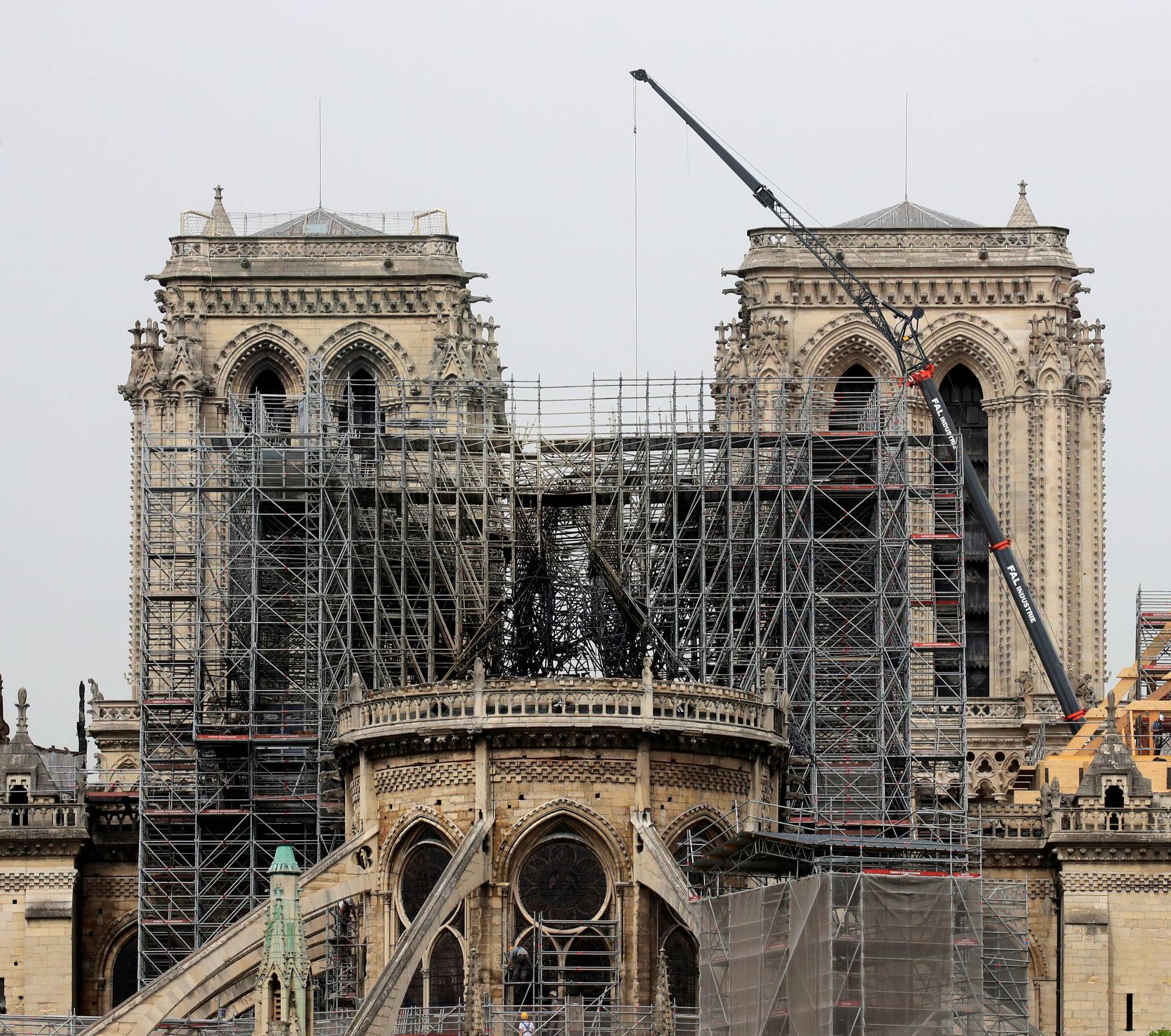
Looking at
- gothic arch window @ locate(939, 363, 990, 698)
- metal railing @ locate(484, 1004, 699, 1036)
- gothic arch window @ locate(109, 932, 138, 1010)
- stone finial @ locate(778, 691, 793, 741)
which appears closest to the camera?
metal railing @ locate(484, 1004, 699, 1036)

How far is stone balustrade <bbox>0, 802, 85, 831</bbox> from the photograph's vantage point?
4087 inches

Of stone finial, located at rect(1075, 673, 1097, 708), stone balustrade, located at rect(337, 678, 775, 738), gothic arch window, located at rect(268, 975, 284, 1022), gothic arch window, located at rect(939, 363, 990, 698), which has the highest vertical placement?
gothic arch window, located at rect(939, 363, 990, 698)

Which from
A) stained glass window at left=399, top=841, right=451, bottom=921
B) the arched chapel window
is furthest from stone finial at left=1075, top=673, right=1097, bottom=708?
stained glass window at left=399, top=841, right=451, bottom=921

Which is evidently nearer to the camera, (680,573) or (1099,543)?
(680,573)

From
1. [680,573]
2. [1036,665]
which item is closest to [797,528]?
[680,573]

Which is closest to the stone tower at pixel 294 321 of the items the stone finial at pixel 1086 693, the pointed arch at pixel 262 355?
the pointed arch at pixel 262 355

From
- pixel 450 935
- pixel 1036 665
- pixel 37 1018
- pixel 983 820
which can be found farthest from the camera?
pixel 1036 665

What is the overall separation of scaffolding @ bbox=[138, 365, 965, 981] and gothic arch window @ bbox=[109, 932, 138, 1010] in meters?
1.33

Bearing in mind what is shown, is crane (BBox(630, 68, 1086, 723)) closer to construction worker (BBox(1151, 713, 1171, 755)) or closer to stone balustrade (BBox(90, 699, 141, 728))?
construction worker (BBox(1151, 713, 1171, 755))

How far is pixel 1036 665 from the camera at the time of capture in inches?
4589

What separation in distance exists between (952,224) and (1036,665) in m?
13.7

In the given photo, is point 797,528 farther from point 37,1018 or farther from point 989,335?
point 37,1018

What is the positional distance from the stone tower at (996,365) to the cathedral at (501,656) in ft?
0.38

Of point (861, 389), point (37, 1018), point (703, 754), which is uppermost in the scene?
point (861, 389)
